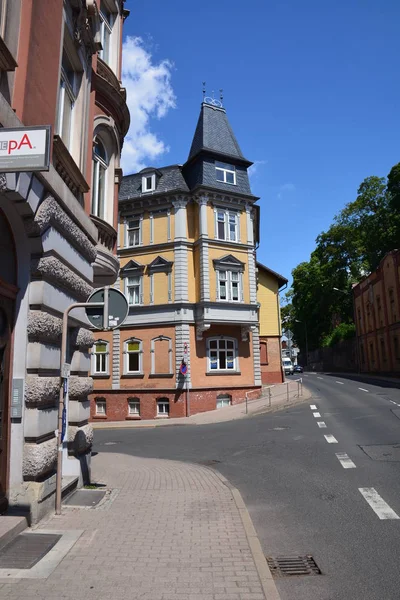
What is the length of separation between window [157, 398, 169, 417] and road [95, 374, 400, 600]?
494 centimetres

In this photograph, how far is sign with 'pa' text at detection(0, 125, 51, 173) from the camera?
4523mm

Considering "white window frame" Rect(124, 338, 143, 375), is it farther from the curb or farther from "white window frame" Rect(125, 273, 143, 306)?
the curb

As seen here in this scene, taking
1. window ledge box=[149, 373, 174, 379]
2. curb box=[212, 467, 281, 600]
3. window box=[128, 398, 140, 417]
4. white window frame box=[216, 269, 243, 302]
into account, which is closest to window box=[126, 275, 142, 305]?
window ledge box=[149, 373, 174, 379]

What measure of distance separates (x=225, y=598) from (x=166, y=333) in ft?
69.3

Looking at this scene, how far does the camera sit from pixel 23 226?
626cm

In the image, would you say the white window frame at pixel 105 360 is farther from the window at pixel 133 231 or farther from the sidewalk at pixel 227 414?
the window at pixel 133 231

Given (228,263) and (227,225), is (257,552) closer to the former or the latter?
(228,263)

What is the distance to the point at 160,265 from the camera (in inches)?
1014

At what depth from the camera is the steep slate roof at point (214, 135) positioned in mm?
27094

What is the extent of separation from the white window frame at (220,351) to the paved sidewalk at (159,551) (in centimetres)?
1640

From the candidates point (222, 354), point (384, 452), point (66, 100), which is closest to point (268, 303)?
point (222, 354)

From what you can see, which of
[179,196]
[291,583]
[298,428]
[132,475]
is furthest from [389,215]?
[291,583]

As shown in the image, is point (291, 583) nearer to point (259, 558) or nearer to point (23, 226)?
point (259, 558)

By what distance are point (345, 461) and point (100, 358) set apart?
60.5 feet
